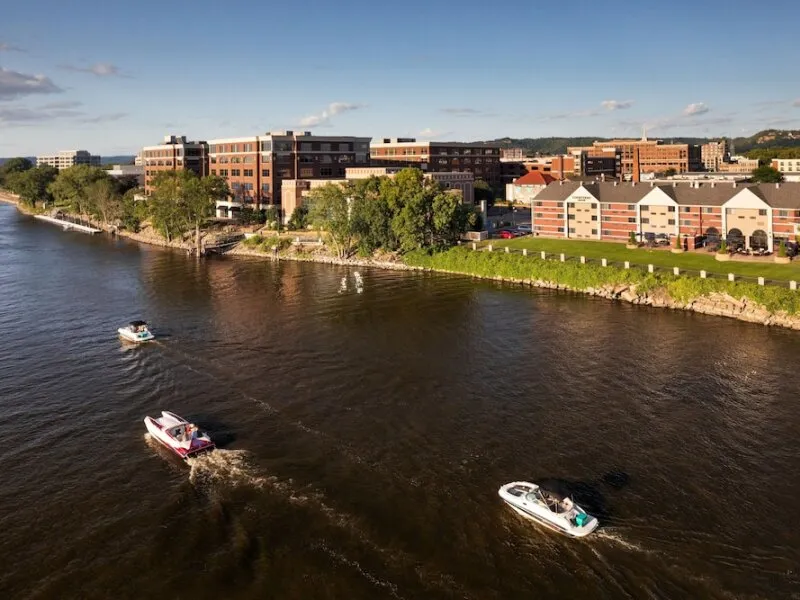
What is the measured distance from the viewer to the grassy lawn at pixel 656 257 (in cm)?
7525

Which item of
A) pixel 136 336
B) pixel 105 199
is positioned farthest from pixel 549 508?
pixel 105 199

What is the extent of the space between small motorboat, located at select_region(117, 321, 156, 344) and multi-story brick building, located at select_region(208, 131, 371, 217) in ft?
286

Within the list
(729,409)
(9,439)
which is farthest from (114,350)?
(729,409)

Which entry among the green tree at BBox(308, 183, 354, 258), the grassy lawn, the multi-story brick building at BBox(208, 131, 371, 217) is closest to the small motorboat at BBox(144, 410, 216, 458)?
the grassy lawn

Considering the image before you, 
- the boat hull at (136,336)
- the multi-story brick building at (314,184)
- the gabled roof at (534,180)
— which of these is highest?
the gabled roof at (534,180)

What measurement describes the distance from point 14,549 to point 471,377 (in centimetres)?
3276

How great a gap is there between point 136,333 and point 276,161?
9200 cm

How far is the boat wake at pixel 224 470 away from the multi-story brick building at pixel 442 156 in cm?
14007

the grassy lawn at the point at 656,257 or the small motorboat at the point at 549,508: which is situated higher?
the grassy lawn at the point at 656,257

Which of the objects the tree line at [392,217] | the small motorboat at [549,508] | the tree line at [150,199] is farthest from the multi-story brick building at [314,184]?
the small motorboat at [549,508]

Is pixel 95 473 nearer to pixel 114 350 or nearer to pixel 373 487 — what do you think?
pixel 373 487

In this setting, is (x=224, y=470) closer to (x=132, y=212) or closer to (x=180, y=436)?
(x=180, y=436)

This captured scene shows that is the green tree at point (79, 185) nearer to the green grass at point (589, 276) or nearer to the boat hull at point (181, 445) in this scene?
the green grass at point (589, 276)

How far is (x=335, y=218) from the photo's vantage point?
109 meters
